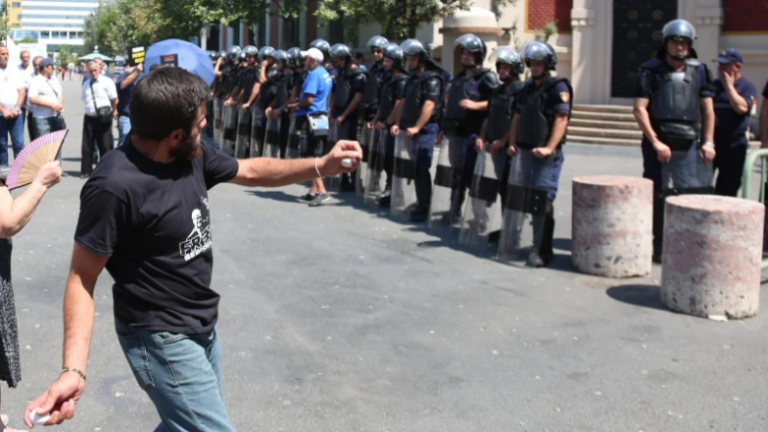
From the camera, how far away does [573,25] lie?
21.7 m

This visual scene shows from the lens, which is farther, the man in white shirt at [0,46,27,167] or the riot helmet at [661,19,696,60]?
the man in white shirt at [0,46,27,167]

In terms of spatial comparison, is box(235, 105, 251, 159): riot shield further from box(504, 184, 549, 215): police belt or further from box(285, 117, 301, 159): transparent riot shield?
box(504, 184, 549, 215): police belt

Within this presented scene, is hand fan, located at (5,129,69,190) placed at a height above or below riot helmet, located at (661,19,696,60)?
below

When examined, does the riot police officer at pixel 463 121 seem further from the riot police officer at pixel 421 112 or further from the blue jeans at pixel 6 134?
the blue jeans at pixel 6 134

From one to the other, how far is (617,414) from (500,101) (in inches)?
192

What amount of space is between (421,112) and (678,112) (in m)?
3.30

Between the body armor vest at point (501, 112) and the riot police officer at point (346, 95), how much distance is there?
3606 millimetres

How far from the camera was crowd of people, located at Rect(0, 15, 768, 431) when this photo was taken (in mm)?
3258

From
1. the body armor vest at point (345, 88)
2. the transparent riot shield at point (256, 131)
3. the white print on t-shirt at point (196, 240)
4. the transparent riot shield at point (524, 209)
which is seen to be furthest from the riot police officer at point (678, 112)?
the transparent riot shield at point (256, 131)

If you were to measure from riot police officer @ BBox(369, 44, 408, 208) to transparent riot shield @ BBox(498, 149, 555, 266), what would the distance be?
2.89 metres

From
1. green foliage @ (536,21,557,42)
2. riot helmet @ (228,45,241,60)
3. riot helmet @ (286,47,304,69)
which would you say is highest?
green foliage @ (536,21,557,42)

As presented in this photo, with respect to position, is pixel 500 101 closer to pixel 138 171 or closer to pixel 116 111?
pixel 138 171

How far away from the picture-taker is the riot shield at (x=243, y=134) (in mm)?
17141

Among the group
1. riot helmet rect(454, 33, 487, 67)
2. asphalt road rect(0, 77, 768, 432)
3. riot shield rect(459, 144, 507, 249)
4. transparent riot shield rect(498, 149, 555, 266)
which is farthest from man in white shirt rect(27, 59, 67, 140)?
transparent riot shield rect(498, 149, 555, 266)
